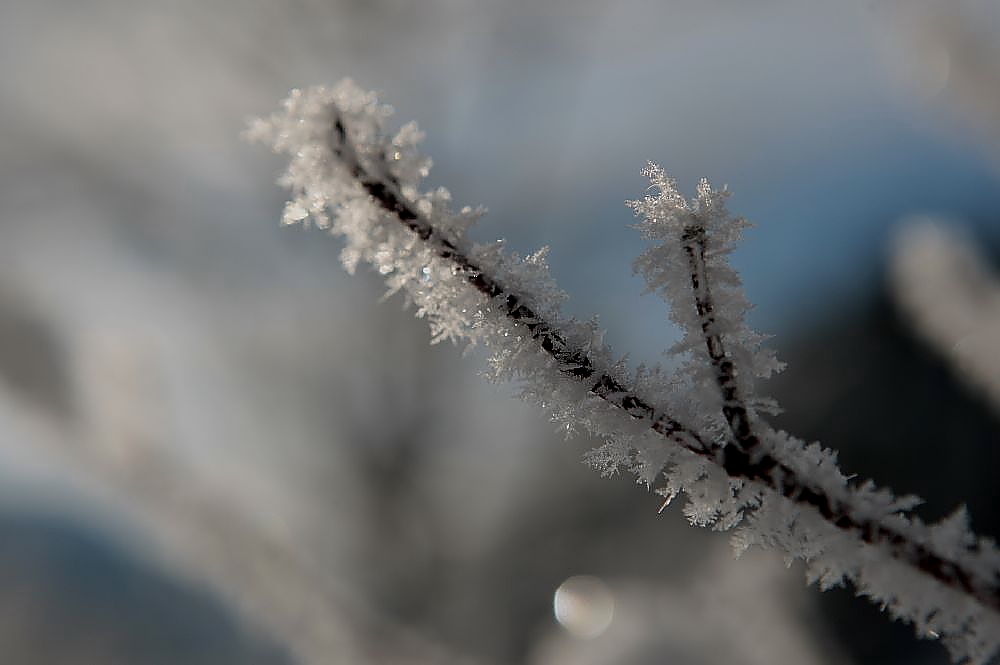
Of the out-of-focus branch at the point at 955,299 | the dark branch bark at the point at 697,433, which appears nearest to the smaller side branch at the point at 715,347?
the dark branch bark at the point at 697,433

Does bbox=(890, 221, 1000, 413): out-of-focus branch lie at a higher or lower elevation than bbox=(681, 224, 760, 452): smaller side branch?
higher

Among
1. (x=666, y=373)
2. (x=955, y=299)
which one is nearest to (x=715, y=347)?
(x=666, y=373)

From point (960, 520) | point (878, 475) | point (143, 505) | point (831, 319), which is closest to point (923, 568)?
point (960, 520)

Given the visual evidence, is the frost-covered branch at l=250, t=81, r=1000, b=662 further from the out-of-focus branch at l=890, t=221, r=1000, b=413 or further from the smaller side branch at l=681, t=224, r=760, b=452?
the out-of-focus branch at l=890, t=221, r=1000, b=413

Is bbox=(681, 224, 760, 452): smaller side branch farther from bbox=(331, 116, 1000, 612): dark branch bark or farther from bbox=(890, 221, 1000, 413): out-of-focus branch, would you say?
bbox=(890, 221, 1000, 413): out-of-focus branch

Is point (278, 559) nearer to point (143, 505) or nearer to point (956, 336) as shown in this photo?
point (143, 505)

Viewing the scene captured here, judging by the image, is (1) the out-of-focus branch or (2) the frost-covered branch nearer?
(2) the frost-covered branch

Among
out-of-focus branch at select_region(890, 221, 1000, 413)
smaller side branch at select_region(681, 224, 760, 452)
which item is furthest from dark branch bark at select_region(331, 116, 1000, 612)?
out-of-focus branch at select_region(890, 221, 1000, 413)

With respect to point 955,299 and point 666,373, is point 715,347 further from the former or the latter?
point 955,299
